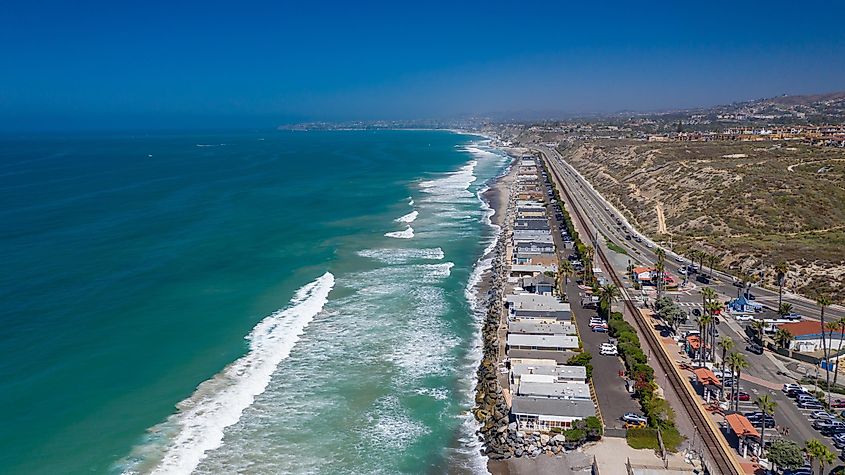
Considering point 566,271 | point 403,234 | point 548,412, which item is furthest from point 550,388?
point 403,234

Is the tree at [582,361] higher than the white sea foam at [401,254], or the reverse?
the white sea foam at [401,254]

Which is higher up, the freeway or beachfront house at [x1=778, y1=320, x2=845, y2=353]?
the freeway

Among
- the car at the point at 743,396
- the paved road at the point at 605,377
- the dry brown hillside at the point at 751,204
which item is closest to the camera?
the paved road at the point at 605,377

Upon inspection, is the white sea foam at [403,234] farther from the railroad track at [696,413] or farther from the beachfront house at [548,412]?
the beachfront house at [548,412]

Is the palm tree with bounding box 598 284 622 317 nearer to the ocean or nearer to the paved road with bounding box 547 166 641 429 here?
the paved road with bounding box 547 166 641 429

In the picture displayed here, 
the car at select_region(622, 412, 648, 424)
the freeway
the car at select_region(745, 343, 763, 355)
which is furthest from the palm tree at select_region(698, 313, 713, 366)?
the freeway

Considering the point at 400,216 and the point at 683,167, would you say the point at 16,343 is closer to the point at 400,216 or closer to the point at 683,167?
the point at 400,216

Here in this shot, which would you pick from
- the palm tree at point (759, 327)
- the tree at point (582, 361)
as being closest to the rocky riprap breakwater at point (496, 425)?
the tree at point (582, 361)

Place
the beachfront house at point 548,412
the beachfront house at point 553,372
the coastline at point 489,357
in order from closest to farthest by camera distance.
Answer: the beachfront house at point 548,412 < the coastline at point 489,357 < the beachfront house at point 553,372
